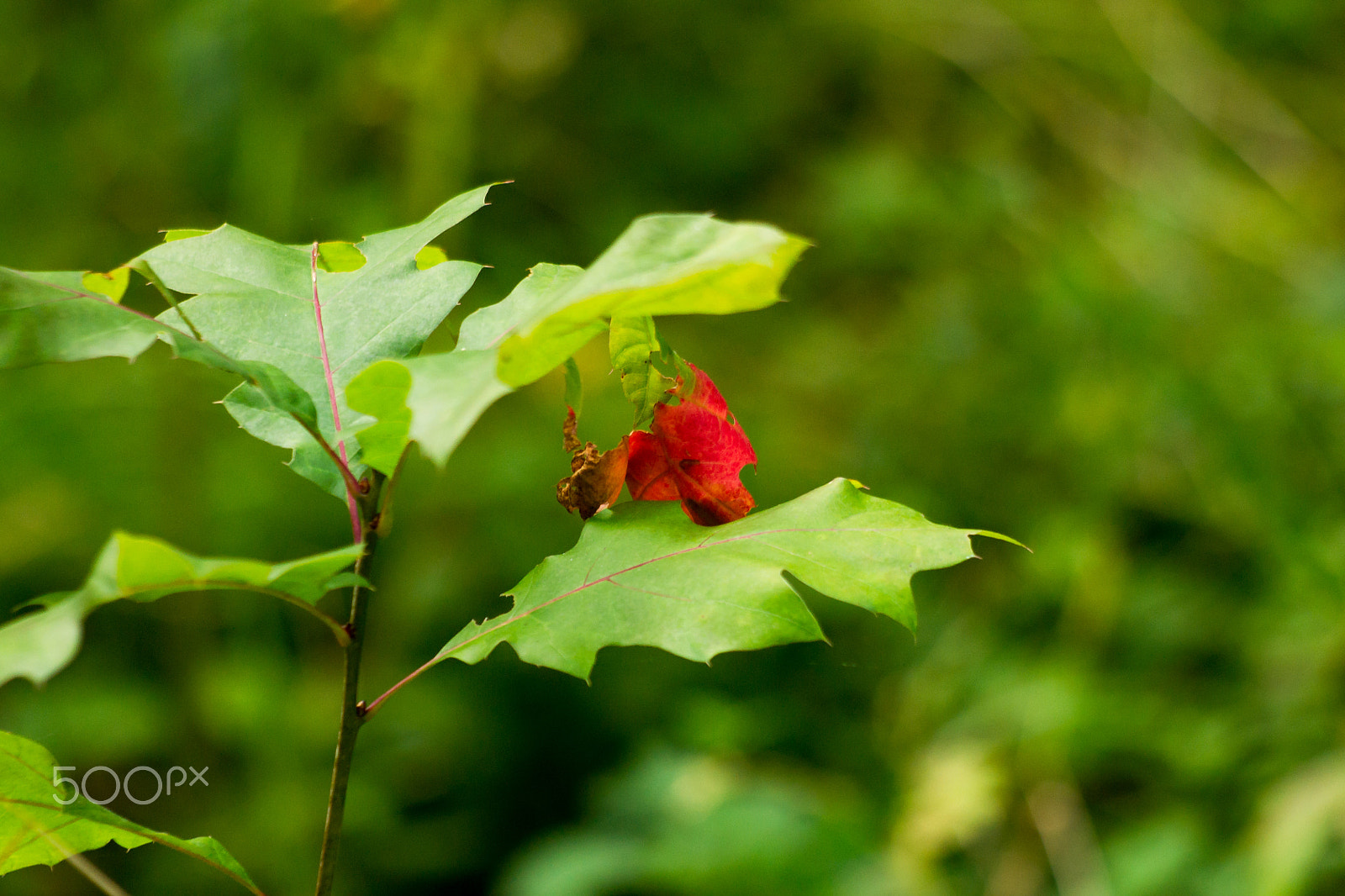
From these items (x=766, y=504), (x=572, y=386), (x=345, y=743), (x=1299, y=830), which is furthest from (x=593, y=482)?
(x=766, y=504)

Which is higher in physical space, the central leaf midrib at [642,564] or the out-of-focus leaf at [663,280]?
the out-of-focus leaf at [663,280]

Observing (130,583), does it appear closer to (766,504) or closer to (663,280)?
(663,280)

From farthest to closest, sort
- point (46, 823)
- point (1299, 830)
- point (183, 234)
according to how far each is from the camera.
→ 1. point (1299, 830)
2. point (183, 234)
3. point (46, 823)

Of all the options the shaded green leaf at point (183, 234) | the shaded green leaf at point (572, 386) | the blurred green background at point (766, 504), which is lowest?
the blurred green background at point (766, 504)

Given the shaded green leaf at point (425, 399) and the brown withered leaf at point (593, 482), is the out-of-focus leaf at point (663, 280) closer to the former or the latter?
the shaded green leaf at point (425, 399)

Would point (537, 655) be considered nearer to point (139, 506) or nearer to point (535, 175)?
point (139, 506)

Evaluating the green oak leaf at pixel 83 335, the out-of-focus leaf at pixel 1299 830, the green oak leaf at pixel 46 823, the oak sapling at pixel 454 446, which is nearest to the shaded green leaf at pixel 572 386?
the oak sapling at pixel 454 446

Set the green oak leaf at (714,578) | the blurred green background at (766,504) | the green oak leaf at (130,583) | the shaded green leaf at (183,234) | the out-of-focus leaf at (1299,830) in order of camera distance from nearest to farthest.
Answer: the green oak leaf at (130,583)
the green oak leaf at (714,578)
the shaded green leaf at (183,234)
the out-of-focus leaf at (1299,830)
the blurred green background at (766,504)
